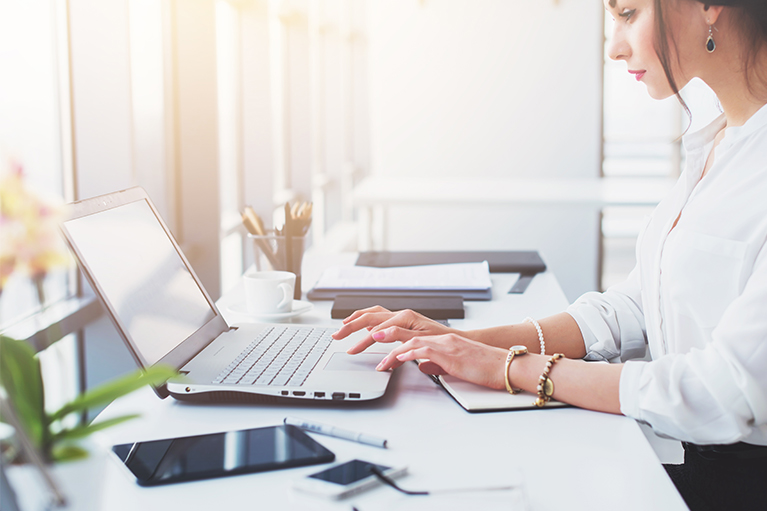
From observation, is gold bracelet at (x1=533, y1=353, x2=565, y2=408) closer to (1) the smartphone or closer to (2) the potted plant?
(1) the smartphone

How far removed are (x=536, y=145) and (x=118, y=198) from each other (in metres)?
3.33

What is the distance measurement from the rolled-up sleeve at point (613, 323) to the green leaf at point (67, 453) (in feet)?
2.77

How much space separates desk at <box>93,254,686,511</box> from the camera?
634 mm

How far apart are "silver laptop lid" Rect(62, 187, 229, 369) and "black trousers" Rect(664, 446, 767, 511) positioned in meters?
0.70

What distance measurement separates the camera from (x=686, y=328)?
97 centimetres

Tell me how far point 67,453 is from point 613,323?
0.92 metres

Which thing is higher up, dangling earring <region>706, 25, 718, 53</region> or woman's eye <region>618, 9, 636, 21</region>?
woman's eye <region>618, 9, 636, 21</region>

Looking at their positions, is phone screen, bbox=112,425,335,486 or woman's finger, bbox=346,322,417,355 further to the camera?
woman's finger, bbox=346,322,417,355

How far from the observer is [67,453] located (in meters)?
0.39

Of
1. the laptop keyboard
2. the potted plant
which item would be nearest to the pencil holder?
the laptop keyboard

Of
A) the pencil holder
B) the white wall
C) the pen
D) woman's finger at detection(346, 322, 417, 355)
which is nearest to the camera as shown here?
the pen

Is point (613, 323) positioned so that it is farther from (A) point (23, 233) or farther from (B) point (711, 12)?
(A) point (23, 233)

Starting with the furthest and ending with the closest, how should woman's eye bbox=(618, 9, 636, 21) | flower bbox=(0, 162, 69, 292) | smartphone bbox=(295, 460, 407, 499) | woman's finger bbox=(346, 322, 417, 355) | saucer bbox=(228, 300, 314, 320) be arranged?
saucer bbox=(228, 300, 314, 320), woman's eye bbox=(618, 9, 636, 21), woman's finger bbox=(346, 322, 417, 355), smartphone bbox=(295, 460, 407, 499), flower bbox=(0, 162, 69, 292)

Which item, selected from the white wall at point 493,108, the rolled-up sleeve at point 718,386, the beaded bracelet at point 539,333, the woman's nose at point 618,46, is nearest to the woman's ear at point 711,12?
the woman's nose at point 618,46
